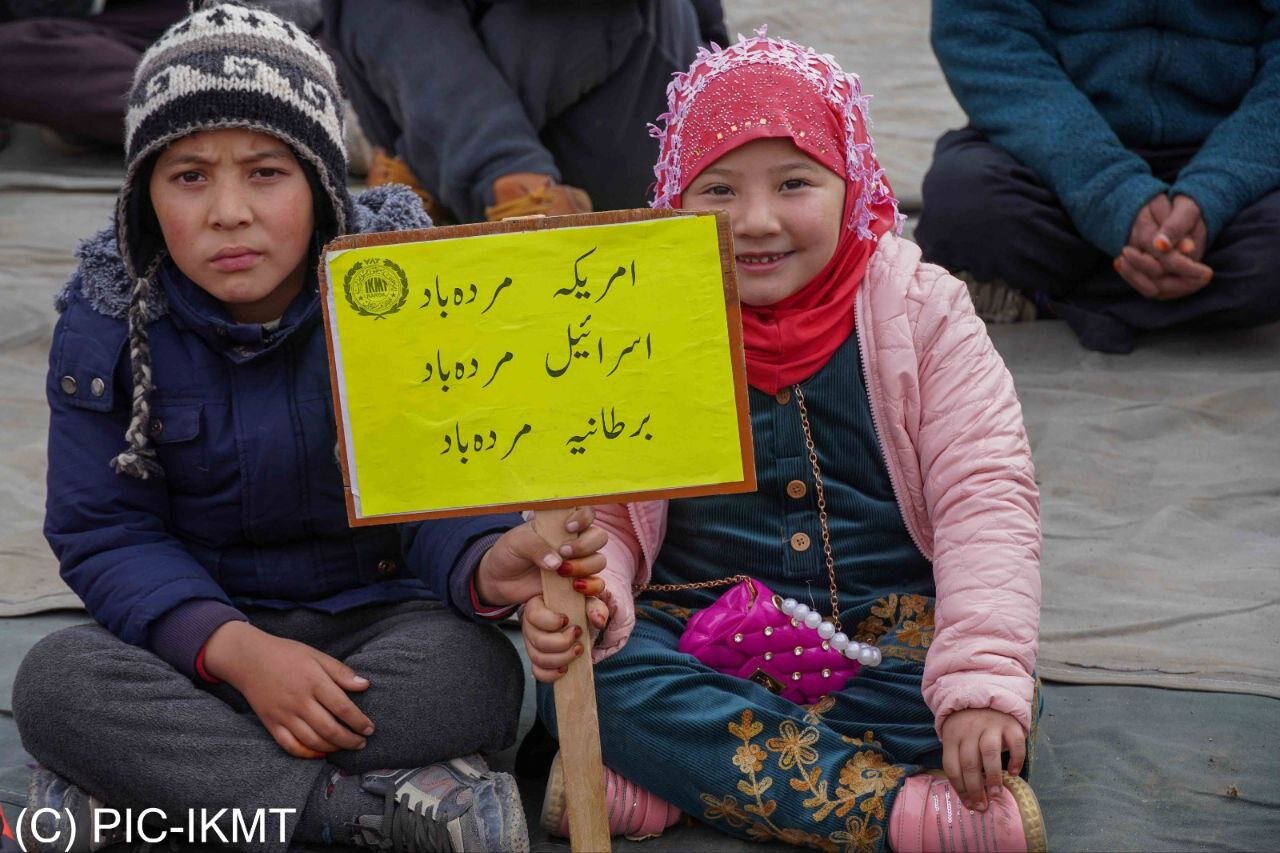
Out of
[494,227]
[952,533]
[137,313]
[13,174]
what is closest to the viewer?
[494,227]

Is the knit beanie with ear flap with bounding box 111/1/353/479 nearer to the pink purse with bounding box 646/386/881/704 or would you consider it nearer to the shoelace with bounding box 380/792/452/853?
the shoelace with bounding box 380/792/452/853

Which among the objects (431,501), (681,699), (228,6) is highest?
(228,6)

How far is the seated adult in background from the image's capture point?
327 cm

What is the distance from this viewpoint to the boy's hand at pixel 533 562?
1.60 metres

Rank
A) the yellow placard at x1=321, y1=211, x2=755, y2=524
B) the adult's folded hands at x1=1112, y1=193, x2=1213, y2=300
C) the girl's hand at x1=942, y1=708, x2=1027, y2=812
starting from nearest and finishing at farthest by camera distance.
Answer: the yellow placard at x1=321, y1=211, x2=755, y2=524 → the girl's hand at x1=942, y1=708, x2=1027, y2=812 → the adult's folded hands at x1=1112, y1=193, x2=1213, y2=300

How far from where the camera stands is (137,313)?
6.46 ft

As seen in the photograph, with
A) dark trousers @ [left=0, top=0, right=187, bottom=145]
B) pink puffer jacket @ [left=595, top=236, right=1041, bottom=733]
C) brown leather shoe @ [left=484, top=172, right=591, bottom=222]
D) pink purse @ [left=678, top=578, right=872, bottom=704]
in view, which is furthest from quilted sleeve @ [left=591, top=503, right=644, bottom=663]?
dark trousers @ [left=0, top=0, right=187, bottom=145]

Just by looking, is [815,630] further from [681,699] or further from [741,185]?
[741,185]

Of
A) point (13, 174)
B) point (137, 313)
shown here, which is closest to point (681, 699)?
point (137, 313)

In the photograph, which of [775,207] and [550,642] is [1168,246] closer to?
[775,207]

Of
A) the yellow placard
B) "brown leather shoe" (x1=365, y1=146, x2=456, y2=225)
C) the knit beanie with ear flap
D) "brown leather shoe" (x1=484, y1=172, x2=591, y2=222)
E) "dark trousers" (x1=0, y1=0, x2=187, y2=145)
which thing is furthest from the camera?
"dark trousers" (x1=0, y1=0, x2=187, y2=145)

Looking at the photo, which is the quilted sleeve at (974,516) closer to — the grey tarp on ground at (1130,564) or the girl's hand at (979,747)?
the girl's hand at (979,747)

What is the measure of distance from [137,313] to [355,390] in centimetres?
53

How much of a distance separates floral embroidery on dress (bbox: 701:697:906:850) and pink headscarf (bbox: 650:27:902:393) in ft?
1.47
